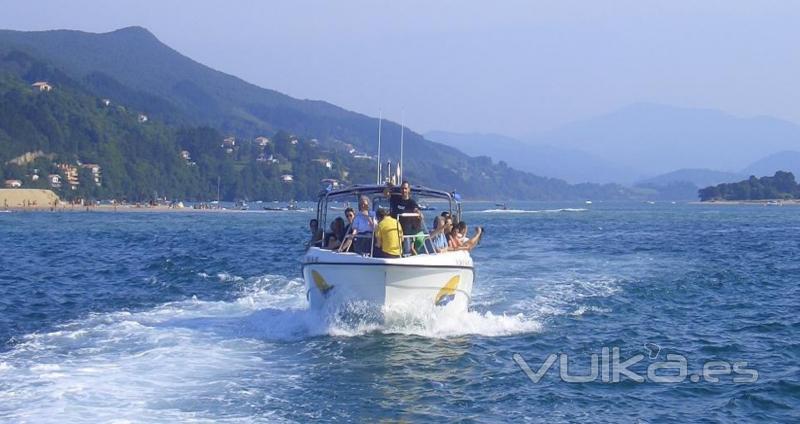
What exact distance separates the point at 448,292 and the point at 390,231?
66.5 inches

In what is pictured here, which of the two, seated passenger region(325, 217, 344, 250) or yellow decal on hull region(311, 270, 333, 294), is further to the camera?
seated passenger region(325, 217, 344, 250)

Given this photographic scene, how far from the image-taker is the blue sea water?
12.8m

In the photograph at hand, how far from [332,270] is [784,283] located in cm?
1725

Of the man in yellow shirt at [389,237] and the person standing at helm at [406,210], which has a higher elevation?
the person standing at helm at [406,210]

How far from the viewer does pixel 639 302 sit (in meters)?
Answer: 23.9

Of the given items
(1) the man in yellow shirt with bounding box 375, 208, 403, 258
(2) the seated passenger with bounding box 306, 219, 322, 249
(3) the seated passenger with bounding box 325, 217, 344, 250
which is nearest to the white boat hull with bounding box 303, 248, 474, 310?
(1) the man in yellow shirt with bounding box 375, 208, 403, 258

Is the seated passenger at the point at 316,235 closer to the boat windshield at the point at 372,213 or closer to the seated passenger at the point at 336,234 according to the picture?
the boat windshield at the point at 372,213

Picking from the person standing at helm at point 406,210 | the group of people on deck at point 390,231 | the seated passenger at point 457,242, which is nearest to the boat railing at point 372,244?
the group of people on deck at point 390,231

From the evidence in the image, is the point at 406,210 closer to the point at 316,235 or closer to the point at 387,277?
the point at 387,277

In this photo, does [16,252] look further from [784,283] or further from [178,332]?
[784,283]

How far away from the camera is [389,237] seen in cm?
1742

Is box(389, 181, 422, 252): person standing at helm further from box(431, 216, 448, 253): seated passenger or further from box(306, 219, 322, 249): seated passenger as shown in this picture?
box(306, 219, 322, 249): seated passenger

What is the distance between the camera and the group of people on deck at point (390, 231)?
17469 mm

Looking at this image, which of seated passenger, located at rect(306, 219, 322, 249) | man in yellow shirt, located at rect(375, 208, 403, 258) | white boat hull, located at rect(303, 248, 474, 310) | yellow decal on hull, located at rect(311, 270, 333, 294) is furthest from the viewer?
seated passenger, located at rect(306, 219, 322, 249)
